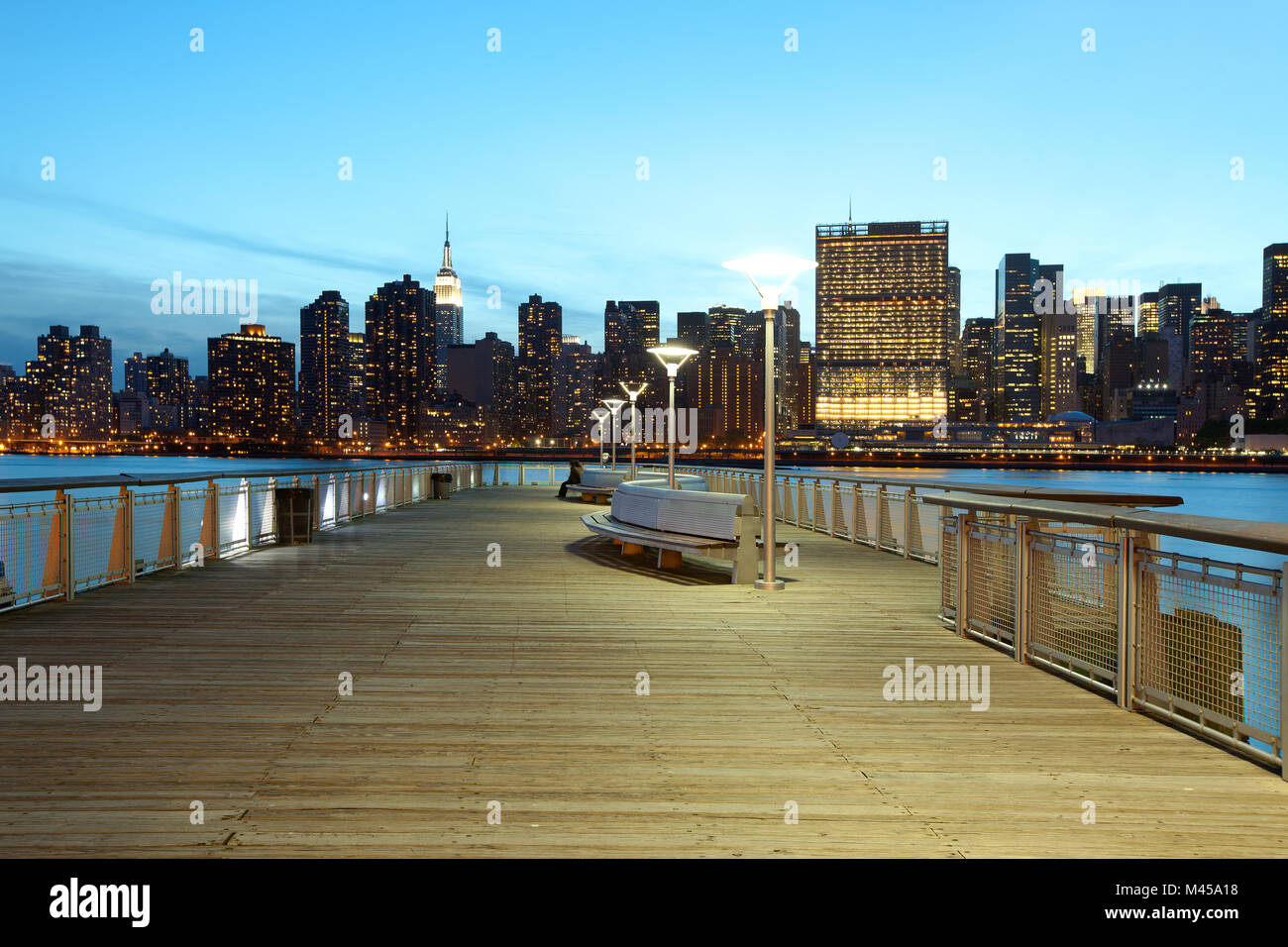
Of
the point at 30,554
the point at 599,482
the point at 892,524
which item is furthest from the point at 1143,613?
the point at 599,482

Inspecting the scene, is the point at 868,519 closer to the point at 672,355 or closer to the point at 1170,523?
the point at 672,355

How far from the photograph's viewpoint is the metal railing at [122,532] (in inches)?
352

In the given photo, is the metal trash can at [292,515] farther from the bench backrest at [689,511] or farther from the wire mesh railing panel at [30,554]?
the wire mesh railing panel at [30,554]

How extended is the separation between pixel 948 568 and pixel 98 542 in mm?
8835

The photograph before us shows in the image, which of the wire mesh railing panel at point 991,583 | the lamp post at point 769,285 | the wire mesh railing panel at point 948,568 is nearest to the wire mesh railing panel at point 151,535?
the lamp post at point 769,285

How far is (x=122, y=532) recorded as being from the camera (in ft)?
35.2

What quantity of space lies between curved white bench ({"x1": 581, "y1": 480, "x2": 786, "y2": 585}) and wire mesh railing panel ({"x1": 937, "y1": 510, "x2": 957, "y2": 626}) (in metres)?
2.58

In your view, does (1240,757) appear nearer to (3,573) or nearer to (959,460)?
(3,573)

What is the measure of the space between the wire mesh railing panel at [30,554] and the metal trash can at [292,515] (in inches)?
251

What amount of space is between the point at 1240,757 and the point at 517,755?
Answer: 367cm

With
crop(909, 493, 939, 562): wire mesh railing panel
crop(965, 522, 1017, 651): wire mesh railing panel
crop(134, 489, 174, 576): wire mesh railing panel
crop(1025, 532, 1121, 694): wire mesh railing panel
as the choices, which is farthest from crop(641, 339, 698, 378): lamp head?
crop(1025, 532, 1121, 694): wire mesh railing panel

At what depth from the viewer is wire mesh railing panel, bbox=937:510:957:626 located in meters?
8.37
